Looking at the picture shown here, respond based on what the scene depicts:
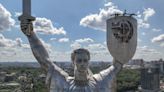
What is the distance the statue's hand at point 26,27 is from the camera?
16.8 feet

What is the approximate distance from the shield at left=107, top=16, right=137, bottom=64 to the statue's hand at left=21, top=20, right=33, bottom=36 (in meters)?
0.93

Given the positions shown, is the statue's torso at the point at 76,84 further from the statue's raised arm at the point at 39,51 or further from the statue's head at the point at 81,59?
the statue's head at the point at 81,59

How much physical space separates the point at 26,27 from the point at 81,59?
2.44 feet

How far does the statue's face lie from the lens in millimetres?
5051

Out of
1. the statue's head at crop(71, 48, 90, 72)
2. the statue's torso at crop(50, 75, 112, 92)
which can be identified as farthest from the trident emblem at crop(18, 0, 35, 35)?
the statue's torso at crop(50, 75, 112, 92)

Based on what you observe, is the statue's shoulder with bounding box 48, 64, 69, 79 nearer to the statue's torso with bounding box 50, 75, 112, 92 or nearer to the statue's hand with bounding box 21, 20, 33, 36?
the statue's torso with bounding box 50, 75, 112, 92

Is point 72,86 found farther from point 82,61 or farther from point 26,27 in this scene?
point 26,27

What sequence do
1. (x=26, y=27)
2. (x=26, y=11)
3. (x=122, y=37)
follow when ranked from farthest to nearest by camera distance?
(x=122, y=37)
(x=26, y=27)
(x=26, y=11)

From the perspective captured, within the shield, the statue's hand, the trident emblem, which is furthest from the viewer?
the shield

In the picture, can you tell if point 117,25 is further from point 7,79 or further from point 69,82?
point 7,79

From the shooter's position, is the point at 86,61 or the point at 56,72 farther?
the point at 56,72

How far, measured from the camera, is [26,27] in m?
5.14

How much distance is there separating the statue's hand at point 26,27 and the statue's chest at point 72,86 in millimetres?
633

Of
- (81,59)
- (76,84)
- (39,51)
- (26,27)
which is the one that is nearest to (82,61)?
(81,59)
